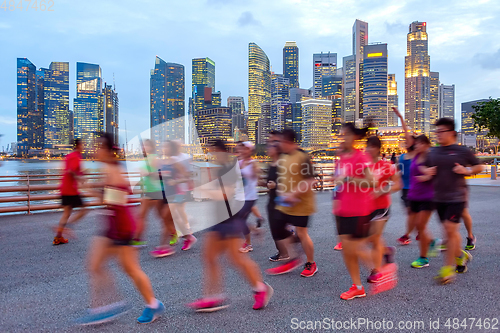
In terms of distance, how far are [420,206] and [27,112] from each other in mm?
171925

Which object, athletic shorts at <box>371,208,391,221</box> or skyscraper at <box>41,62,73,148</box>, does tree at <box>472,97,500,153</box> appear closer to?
athletic shorts at <box>371,208,391,221</box>

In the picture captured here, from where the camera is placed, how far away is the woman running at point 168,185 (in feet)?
15.7

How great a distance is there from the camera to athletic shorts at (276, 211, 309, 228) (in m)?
3.79

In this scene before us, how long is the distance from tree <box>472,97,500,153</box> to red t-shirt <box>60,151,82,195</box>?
881 inches

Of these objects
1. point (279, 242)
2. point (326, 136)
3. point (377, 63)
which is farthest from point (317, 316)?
point (377, 63)

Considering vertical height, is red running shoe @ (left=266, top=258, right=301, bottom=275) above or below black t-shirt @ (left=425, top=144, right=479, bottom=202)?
below

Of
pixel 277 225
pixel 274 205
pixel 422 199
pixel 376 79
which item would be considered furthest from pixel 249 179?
pixel 376 79

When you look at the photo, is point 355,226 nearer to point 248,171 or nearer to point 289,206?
point 289,206

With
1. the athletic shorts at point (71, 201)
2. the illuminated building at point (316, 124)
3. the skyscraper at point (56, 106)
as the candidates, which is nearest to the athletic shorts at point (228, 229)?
the athletic shorts at point (71, 201)

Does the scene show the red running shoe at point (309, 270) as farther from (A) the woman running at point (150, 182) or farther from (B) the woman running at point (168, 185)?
(A) the woman running at point (150, 182)

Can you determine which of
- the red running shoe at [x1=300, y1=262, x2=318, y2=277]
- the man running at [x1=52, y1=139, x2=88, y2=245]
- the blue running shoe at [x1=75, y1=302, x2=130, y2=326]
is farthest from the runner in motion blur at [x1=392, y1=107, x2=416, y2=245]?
the man running at [x1=52, y1=139, x2=88, y2=245]

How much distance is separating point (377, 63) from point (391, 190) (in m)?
209

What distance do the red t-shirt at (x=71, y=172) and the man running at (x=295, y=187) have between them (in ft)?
11.3

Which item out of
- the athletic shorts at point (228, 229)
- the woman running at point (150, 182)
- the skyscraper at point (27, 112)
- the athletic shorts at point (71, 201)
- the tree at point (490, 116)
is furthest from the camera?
the skyscraper at point (27, 112)
